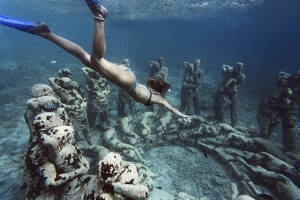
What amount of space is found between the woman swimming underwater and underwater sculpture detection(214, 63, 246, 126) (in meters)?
5.68

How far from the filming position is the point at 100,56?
2961 millimetres

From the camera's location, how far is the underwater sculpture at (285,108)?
6925 mm

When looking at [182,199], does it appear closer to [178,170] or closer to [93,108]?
[178,170]

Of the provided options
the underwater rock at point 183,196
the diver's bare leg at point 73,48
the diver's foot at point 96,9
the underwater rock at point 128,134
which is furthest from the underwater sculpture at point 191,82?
the diver's foot at point 96,9

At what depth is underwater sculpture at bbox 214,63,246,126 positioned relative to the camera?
8609mm

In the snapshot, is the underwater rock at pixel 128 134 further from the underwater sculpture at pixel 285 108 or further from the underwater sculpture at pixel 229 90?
the underwater sculpture at pixel 285 108

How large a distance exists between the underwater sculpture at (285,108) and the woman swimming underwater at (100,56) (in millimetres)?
6057

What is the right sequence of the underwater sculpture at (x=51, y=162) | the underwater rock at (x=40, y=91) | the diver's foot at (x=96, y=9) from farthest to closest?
the underwater rock at (x=40, y=91)
the diver's foot at (x=96, y=9)
the underwater sculpture at (x=51, y=162)

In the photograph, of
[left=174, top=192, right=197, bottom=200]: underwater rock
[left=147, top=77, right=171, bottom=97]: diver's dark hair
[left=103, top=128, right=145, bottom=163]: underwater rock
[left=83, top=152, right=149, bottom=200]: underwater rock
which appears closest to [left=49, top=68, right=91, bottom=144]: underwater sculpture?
[left=103, top=128, right=145, bottom=163]: underwater rock

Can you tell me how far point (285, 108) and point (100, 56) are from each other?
327 inches

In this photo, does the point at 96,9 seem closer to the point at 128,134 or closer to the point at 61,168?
the point at 61,168

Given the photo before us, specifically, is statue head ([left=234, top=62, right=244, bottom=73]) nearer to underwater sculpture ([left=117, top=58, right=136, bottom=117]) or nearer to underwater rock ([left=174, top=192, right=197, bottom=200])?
underwater sculpture ([left=117, top=58, right=136, bottom=117])

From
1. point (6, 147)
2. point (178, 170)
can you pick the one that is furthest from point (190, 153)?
point (6, 147)

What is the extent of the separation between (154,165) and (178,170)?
3.10ft
